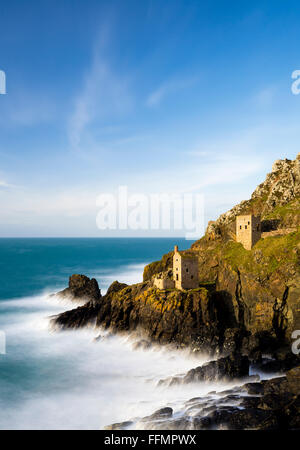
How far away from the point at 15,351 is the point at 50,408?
637 inches

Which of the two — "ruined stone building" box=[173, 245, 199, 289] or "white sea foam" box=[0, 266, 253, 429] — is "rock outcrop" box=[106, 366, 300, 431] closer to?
"white sea foam" box=[0, 266, 253, 429]

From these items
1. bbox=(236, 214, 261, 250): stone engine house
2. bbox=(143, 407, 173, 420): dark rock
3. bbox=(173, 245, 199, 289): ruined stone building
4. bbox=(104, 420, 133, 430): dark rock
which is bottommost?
bbox=(104, 420, 133, 430): dark rock

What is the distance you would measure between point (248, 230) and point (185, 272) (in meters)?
11.5

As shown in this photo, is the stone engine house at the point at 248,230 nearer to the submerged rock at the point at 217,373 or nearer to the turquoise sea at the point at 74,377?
the turquoise sea at the point at 74,377

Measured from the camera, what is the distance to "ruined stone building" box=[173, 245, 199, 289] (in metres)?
43.0

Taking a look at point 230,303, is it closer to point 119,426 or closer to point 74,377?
point 74,377

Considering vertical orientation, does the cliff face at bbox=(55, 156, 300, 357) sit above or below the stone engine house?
below

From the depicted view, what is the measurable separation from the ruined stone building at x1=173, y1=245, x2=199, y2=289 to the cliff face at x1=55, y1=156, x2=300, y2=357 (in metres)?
2.29

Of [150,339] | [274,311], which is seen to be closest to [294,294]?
[274,311]

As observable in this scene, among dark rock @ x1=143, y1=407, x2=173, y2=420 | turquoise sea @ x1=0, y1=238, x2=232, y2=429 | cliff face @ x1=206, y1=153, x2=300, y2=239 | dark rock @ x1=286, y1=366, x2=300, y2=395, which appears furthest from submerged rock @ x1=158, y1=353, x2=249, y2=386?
cliff face @ x1=206, y1=153, x2=300, y2=239

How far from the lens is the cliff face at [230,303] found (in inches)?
1431

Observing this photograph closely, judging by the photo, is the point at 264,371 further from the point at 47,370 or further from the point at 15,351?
the point at 15,351

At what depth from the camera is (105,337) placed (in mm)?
41375

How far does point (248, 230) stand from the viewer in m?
45.8
